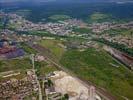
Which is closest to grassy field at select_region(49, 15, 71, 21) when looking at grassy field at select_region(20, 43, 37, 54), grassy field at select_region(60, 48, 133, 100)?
grassy field at select_region(20, 43, 37, 54)

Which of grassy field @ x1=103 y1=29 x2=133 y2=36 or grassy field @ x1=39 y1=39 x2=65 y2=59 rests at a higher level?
grassy field @ x1=103 y1=29 x2=133 y2=36

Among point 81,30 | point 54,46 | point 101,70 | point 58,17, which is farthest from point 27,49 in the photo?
point 58,17

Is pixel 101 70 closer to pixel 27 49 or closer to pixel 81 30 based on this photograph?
pixel 27 49

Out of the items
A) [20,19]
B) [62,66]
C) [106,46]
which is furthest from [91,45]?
[20,19]

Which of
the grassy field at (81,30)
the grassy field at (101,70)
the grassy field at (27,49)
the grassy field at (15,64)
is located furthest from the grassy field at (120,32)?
the grassy field at (15,64)

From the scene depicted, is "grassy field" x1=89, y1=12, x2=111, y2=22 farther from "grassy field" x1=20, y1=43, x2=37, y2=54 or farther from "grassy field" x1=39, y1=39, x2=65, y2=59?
"grassy field" x1=20, y1=43, x2=37, y2=54

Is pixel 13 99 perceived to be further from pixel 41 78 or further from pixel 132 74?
pixel 132 74
